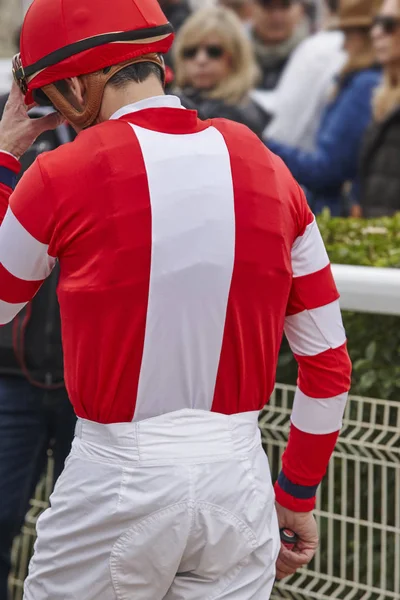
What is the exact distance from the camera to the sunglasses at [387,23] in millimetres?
5498

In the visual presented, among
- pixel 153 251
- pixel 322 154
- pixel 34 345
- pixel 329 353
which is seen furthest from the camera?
pixel 322 154

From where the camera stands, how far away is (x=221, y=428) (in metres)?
2.01

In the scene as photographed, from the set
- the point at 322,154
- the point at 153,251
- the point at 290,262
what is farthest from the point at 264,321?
the point at 322,154

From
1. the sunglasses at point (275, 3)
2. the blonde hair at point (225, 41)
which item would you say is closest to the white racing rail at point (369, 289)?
the blonde hair at point (225, 41)

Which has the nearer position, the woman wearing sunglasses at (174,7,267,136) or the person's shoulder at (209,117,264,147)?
the person's shoulder at (209,117,264,147)

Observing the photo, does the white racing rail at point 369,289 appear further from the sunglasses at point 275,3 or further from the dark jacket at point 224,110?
the sunglasses at point 275,3

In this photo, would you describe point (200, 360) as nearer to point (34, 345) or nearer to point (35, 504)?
point (34, 345)

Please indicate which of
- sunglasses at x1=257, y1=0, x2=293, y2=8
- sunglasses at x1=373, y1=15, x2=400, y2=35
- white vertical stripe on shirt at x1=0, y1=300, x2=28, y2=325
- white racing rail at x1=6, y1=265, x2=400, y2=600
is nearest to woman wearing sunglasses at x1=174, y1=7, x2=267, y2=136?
sunglasses at x1=373, y1=15, x2=400, y2=35

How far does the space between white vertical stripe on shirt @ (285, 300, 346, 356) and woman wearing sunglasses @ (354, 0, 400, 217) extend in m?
3.20

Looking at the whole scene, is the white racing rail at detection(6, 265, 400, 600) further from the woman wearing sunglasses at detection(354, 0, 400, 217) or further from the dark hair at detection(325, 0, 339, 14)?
the dark hair at detection(325, 0, 339, 14)

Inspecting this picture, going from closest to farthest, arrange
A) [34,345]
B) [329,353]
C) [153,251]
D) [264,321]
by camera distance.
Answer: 1. [153,251]
2. [264,321]
3. [329,353]
4. [34,345]

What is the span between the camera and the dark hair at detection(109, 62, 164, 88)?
78.7 inches

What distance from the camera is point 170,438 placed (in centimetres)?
198

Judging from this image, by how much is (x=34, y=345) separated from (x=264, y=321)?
115cm
